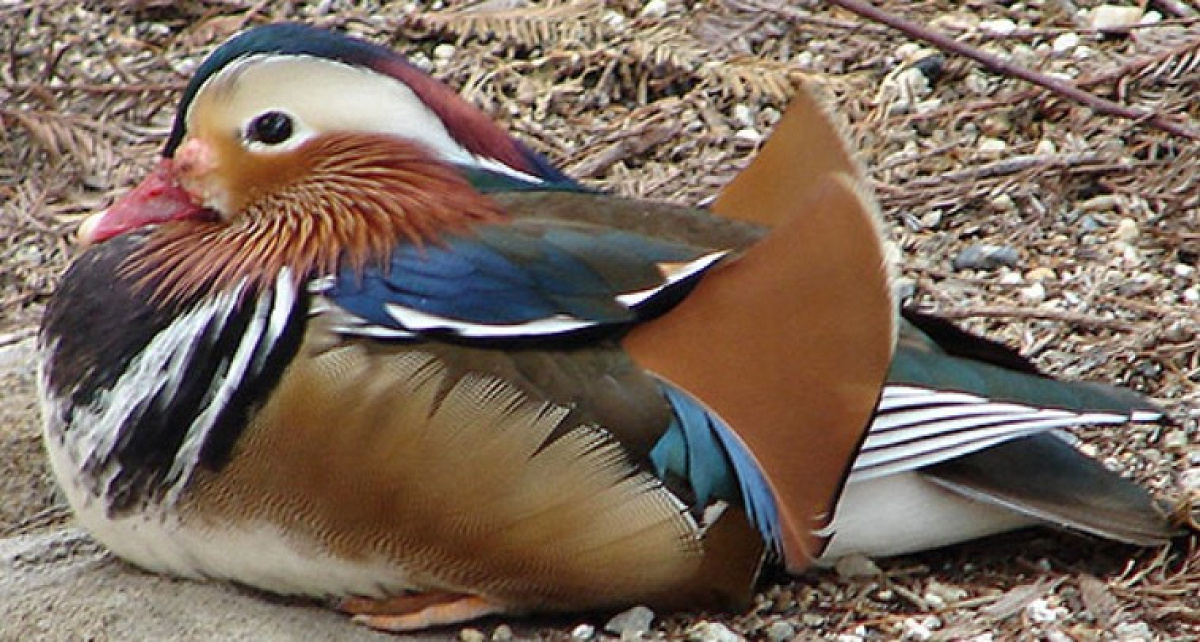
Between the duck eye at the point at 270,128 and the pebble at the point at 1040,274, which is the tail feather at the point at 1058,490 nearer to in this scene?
the pebble at the point at 1040,274

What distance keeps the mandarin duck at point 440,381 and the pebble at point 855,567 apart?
148 mm

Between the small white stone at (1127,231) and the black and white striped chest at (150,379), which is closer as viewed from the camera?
the black and white striped chest at (150,379)

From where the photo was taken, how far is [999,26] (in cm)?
450

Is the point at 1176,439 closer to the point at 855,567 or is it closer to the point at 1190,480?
the point at 1190,480

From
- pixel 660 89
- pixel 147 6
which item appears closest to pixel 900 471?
pixel 660 89

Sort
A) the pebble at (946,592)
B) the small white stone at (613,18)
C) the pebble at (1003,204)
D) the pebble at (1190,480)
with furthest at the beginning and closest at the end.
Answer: the small white stone at (613,18)
the pebble at (1003,204)
the pebble at (1190,480)
the pebble at (946,592)

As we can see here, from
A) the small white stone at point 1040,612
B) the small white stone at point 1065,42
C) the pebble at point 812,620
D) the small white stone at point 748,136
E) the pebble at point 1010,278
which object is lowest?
the pebble at point 812,620

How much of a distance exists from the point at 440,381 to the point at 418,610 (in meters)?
0.36

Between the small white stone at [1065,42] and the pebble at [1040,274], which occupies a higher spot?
the small white stone at [1065,42]

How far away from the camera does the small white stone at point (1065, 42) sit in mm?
4383

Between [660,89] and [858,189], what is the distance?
1.84 metres

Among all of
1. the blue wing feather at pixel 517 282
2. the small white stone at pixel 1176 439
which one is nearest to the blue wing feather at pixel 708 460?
the blue wing feather at pixel 517 282

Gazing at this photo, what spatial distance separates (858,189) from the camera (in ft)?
8.84

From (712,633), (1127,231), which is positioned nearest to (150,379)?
(712,633)
